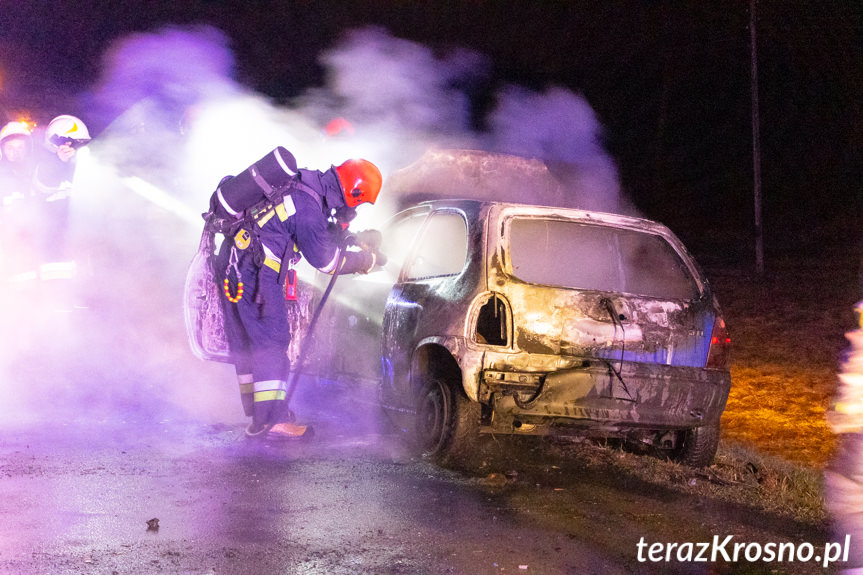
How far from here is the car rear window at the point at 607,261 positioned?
5242 mm

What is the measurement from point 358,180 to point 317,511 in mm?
2393

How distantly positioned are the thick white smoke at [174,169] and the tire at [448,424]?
2.10m

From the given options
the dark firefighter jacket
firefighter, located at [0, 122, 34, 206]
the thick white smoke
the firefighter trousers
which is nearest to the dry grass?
the dark firefighter jacket

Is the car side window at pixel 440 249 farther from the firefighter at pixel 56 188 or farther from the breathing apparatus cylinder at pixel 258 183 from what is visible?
the firefighter at pixel 56 188

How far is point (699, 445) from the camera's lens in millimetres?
5051

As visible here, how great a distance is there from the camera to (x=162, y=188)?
9.55 metres

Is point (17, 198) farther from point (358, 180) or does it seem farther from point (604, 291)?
point (604, 291)

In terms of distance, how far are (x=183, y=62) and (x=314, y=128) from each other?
7.92 feet

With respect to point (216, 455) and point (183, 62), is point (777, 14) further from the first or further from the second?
point (216, 455)

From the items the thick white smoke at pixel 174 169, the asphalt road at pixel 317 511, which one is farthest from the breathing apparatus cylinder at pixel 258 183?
the thick white smoke at pixel 174 169

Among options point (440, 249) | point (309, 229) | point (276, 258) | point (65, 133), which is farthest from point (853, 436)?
point (65, 133)

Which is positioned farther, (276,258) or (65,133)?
(65,133)

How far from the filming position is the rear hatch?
4668 mm

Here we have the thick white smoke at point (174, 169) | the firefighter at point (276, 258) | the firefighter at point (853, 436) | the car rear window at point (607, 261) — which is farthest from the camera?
the thick white smoke at point (174, 169)
